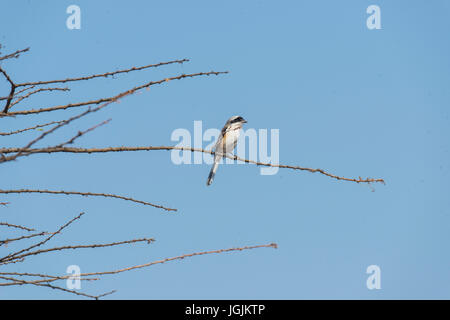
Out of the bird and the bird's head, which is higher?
the bird's head

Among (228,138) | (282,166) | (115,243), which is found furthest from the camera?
(228,138)

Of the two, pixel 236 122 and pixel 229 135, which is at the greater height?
pixel 236 122

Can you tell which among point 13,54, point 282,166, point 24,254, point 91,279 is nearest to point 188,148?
point 282,166

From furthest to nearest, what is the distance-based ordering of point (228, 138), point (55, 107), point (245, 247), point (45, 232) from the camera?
1. point (228, 138)
2. point (45, 232)
3. point (245, 247)
4. point (55, 107)

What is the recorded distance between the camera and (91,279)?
2598 mm

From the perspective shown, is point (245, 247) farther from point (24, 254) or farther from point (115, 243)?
point (24, 254)

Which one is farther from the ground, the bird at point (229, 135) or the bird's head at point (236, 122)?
the bird's head at point (236, 122)

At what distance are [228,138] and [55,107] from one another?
5.65m

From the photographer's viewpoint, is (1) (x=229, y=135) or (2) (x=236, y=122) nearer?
(1) (x=229, y=135)

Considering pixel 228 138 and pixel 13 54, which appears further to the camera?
pixel 228 138

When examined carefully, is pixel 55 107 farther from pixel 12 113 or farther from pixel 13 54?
pixel 13 54
